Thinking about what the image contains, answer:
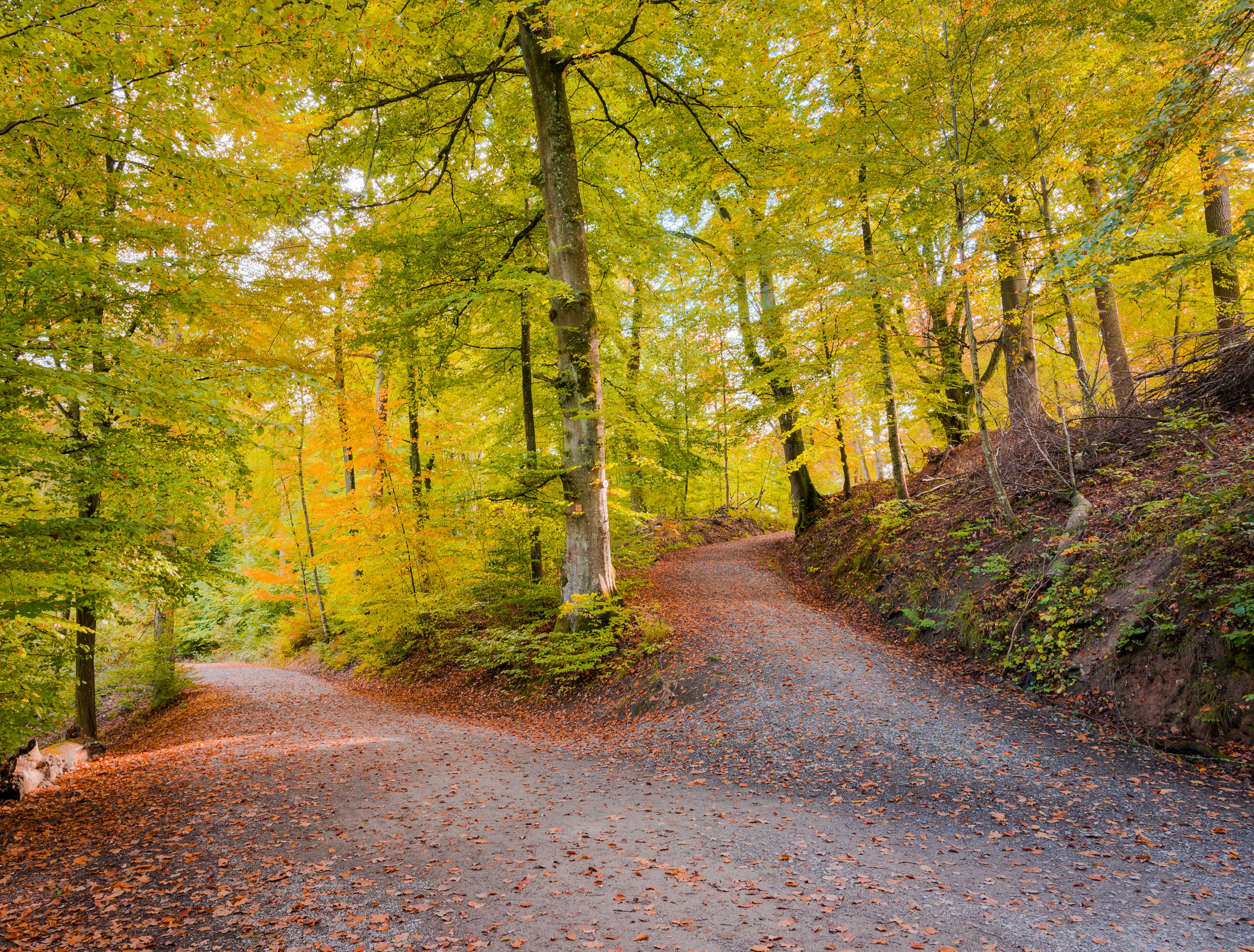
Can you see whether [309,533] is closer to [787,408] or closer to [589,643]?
[589,643]

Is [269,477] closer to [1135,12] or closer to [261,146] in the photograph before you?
[261,146]

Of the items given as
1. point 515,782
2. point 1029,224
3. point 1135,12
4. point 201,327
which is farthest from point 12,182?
point 1135,12

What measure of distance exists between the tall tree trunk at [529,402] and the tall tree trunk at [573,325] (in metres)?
2.43

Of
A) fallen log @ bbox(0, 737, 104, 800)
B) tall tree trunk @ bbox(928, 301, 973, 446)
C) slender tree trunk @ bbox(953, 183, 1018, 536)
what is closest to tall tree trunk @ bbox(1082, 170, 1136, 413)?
tall tree trunk @ bbox(928, 301, 973, 446)

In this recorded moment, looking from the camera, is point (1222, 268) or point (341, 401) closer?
point (1222, 268)

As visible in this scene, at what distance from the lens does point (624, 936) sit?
3.03m

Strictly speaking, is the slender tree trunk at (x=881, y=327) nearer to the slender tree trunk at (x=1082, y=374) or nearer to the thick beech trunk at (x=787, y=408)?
the thick beech trunk at (x=787, y=408)

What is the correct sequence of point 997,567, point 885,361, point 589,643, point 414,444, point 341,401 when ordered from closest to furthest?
point 997,567 < point 589,643 < point 885,361 < point 341,401 < point 414,444

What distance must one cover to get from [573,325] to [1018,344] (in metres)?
8.13

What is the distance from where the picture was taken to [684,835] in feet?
14.2

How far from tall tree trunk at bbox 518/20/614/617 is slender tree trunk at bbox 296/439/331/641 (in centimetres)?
1178

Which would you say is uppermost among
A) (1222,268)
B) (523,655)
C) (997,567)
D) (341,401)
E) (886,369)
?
(341,401)

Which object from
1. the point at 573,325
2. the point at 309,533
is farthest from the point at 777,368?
the point at 309,533

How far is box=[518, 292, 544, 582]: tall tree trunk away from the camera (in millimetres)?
11406
